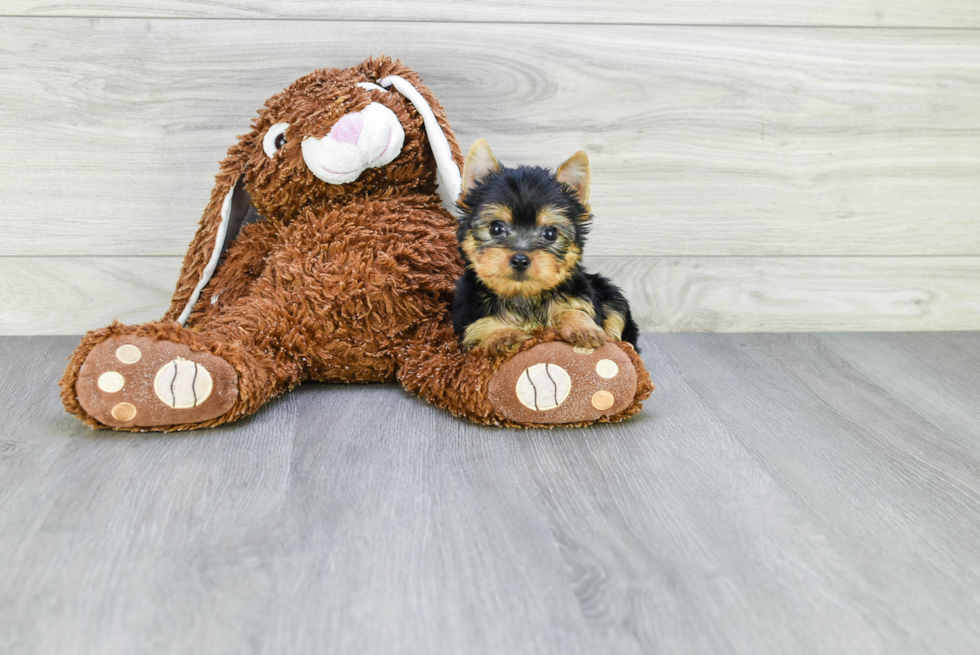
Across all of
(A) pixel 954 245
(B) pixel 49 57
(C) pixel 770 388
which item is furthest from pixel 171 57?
(A) pixel 954 245

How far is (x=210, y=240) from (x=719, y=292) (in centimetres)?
117

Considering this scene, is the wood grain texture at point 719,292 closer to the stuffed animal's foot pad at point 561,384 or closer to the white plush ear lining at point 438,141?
the white plush ear lining at point 438,141

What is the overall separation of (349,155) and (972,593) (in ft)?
3.85

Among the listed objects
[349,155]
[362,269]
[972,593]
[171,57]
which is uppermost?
[171,57]

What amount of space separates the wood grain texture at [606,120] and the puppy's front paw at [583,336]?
1.93ft

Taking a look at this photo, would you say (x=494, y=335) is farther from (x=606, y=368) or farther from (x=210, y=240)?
A: (x=210, y=240)

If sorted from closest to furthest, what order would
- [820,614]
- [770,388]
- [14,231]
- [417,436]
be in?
1. [820,614]
2. [417,436]
3. [770,388]
4. [14,231]

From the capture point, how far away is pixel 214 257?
1.63 meters

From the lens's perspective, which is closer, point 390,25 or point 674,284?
point 390,25

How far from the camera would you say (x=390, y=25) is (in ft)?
5.80

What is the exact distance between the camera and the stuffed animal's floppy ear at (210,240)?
1622mm

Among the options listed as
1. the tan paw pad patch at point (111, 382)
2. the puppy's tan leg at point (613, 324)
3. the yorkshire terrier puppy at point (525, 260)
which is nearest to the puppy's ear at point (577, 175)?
the yorkshire terrier puppy at point (525, 260)

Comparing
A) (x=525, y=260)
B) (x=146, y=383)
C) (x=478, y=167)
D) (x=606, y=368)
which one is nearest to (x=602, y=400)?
(x=606, y=368)

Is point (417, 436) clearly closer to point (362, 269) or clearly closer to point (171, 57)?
point (362, 269)
